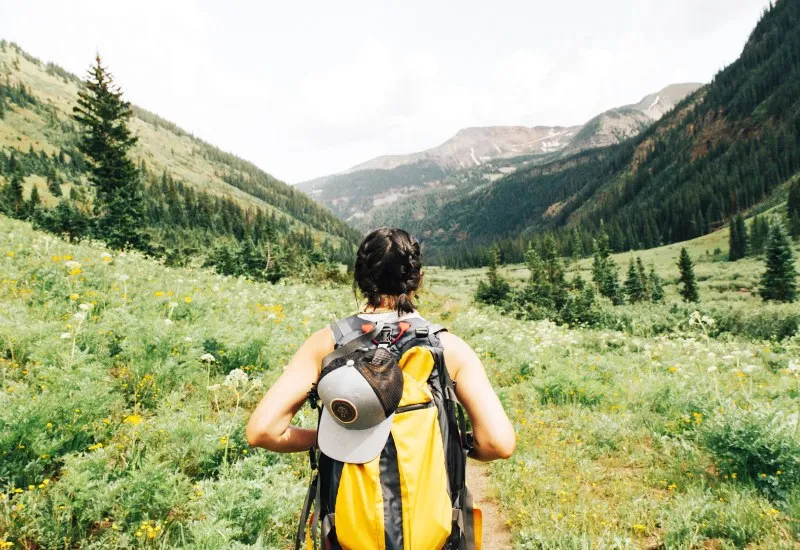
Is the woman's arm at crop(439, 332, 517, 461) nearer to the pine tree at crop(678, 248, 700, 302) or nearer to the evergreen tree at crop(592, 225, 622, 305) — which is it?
the pine tree at crop(678, 248, 700, 302)

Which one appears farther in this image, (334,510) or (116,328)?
(116,328)

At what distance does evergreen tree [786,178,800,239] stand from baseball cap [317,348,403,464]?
92.4 meters

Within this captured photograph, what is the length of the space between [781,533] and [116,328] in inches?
308

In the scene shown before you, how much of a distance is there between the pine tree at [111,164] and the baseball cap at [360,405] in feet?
85.6

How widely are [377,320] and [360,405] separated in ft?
1.86

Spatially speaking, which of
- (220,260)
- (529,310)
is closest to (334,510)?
(529,310)

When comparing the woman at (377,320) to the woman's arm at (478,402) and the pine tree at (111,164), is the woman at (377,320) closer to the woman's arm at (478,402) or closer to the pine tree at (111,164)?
the woman's arm at (478,402)

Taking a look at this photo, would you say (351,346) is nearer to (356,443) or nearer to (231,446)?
(356,443)

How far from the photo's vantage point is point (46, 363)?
4.58m

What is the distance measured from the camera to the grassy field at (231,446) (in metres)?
3.28

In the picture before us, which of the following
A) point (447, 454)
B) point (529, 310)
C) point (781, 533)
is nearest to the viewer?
point (447, 454)

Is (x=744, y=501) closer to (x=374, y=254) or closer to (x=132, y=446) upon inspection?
(x=374, y=254)

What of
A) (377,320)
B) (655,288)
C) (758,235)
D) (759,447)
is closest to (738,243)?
(758,235)

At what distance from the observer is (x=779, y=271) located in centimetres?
4056
